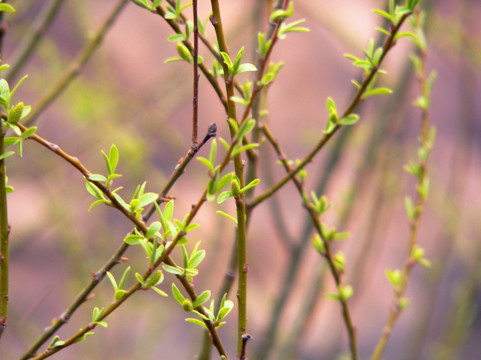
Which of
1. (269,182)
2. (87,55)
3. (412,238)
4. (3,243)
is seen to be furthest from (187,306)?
(269,182)

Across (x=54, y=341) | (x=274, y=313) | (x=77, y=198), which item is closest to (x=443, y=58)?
(x=77, y=198)

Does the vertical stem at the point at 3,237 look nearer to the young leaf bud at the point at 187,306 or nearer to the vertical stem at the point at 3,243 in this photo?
the vertical stem at the point at 3,243

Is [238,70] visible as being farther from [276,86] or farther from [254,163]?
[276,86]

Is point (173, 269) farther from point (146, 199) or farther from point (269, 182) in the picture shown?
point (269, 182)

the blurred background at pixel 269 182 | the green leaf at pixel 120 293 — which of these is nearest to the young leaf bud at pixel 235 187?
the green leaf at pixel 120 293

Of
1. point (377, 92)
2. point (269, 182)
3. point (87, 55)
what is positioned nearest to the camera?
point (377, 92)

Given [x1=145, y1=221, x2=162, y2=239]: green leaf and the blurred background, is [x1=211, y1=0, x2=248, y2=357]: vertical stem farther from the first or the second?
the blurred background

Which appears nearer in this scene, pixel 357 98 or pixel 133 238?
pixel 133 238

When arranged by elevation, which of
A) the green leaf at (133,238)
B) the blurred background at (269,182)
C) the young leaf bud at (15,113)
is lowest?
the blurred background at (269,182)
